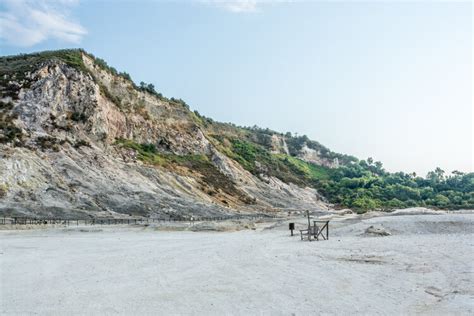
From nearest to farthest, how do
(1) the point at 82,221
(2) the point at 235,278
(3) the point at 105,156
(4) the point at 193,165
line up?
(2) the point at 235,278, (1) the point at 82,221, (3) the point at 105,156, (4) the point at 193,165

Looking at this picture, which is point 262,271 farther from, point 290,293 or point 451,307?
point 451,307

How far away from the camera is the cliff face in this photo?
2194 inches

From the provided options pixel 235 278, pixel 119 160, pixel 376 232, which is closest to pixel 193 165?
pixel 119 160

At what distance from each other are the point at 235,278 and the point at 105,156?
56.9 m

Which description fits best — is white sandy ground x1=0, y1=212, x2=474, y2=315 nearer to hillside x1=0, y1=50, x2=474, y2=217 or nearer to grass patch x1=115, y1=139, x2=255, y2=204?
hillside x1=0, y1=50, x2=474, y2=217

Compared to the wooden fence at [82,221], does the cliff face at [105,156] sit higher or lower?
higher

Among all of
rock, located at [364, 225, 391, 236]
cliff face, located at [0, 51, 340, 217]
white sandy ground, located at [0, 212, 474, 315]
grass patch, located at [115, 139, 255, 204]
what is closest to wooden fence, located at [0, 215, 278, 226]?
cliff face, located at [0, 51, 340, 217]

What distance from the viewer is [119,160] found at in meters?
74.5

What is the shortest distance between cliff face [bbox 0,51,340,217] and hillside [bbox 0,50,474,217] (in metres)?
0.18

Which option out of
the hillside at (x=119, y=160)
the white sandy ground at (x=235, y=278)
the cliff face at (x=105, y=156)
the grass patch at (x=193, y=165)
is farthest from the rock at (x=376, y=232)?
the grass patch at (x=193, y=165)

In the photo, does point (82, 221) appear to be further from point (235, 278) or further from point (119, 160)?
point (235, 278)

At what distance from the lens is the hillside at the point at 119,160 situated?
5662 cm

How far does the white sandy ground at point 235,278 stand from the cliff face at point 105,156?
80.8 ft

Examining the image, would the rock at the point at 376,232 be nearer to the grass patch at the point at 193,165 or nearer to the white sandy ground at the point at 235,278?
the white sandy ground at the point at 235,278
